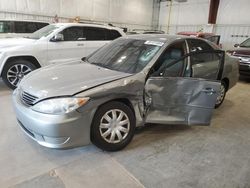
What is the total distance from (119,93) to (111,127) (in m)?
0.41

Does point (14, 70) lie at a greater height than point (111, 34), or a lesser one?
lesser

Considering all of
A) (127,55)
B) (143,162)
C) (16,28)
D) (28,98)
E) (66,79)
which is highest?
(16,28)

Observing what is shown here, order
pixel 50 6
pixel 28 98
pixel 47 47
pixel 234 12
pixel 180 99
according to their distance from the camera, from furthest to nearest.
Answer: pixel 234 12
pixel 50 6
pixel 47 47
pixel 180 99
pixel 28 98

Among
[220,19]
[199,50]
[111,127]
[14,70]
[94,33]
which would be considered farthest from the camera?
[220,19]

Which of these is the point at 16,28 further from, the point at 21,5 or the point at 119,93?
the point at 119,93

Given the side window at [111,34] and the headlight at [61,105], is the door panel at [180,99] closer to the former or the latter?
the headlight at [61,105]

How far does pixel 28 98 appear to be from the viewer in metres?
2.33

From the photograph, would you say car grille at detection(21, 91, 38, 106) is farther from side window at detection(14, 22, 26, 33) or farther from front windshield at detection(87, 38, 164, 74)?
side window at detection(14, 22, 26, 33)

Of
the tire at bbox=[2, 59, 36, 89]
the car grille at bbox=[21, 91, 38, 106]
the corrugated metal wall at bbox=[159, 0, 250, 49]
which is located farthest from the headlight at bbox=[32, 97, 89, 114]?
the corrugated metal wall at bbox=[159, 0, 250, 49]

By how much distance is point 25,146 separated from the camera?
2602 mm

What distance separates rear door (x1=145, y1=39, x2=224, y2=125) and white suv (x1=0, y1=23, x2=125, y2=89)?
335cm

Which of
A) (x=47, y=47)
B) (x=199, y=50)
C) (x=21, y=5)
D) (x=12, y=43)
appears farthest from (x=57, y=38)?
(x=21, y=5)

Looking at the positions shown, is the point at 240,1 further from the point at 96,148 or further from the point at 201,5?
the point at 96,148

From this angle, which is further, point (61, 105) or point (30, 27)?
point (30, 27)
